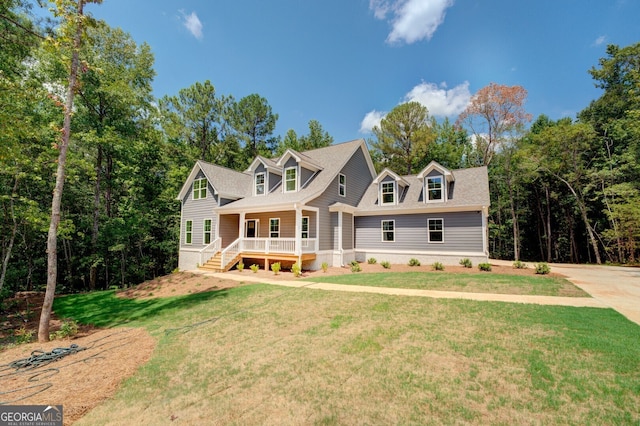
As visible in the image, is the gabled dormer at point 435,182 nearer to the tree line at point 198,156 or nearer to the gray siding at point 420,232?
the gray siding at point 420,232

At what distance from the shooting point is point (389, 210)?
16.8 metres

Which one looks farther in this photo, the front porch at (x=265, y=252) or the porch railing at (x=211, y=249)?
the porch railing at (x=211, y=249)

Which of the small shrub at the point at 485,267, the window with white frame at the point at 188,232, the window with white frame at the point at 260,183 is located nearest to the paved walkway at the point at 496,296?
the small shrub at the point at 485,267

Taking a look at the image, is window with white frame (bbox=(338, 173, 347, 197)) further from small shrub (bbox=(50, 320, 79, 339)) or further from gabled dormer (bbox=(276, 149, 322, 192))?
small shrub (bbox=(50, 320, 79, 339))

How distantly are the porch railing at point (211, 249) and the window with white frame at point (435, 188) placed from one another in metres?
13.7

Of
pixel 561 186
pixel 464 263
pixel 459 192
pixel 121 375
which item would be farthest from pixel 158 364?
pixel 561 186

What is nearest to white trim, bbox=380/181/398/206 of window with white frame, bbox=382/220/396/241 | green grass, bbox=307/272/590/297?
window with white frame, bbox=382/220/396/241

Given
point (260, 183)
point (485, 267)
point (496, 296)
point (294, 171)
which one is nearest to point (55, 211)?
point (294, 171)

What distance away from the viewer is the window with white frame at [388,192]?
17.4m

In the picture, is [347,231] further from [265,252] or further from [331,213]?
[265,252]

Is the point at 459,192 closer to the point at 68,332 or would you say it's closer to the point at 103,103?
the point at 68,332

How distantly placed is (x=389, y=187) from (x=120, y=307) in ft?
50.8

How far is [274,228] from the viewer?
1750 centimetres

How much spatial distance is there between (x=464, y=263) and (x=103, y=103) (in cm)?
2456
